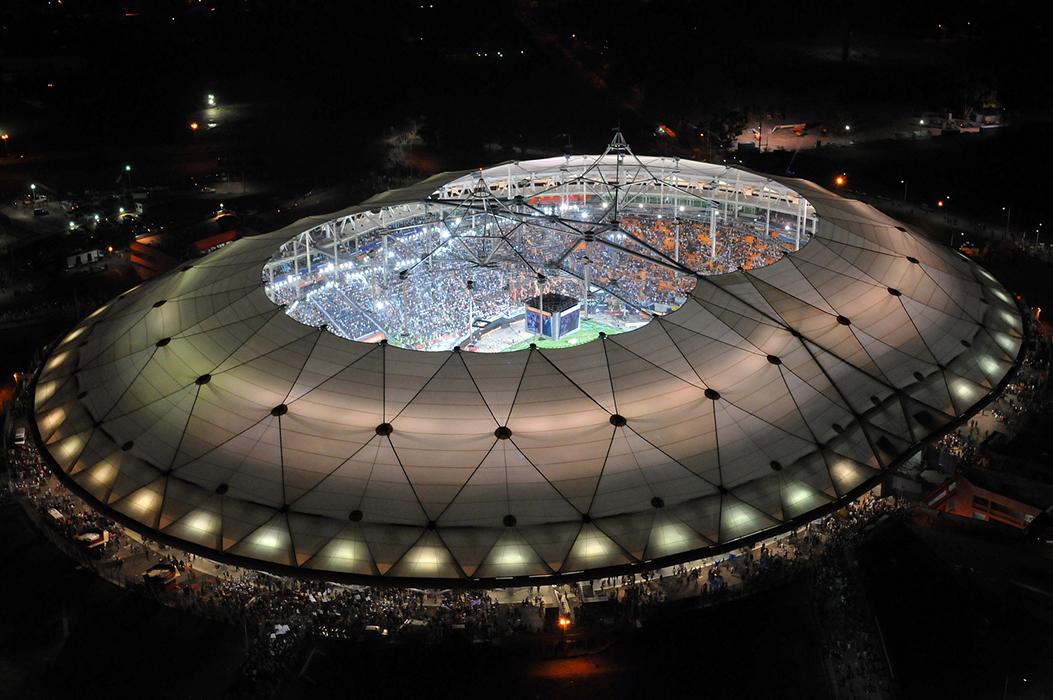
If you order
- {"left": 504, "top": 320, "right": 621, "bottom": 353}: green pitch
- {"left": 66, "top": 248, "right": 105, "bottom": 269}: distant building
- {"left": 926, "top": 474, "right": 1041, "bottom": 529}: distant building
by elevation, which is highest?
{"left": 66, "top": 248, "right": 105, "bottom": 269}: distant building

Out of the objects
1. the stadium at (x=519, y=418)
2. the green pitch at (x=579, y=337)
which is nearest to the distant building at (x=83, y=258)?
the stadium at (x=519, y=418)

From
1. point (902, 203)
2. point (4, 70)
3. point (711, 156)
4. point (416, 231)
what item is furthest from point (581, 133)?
point (4, 70)

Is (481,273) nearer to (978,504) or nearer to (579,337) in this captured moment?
(579,337)

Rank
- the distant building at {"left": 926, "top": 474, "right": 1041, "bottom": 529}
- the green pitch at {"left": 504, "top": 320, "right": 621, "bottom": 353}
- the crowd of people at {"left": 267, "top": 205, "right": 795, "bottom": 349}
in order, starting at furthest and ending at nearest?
the crowd of people at {"left": 267, "top": 205, "right": 795, "bottom": 349} < the green pitch at {"left": 504, "top": 320, "right": 621, "bottom": 353} < the distant building at {"left": 926, "top": 474, "right": 1041, "bottom": 529}

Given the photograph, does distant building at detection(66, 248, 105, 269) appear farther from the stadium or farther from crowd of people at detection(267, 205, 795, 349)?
crowd of people at detection(267, 205, 795, 349)

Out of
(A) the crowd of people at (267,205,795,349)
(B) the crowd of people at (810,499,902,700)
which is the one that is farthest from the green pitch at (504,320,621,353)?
(B) the crowd of people at (810,499,902,700)

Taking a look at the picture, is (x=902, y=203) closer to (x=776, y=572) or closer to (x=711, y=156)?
(x=711, y=156)

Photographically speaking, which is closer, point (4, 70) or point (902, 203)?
point (902, 203)

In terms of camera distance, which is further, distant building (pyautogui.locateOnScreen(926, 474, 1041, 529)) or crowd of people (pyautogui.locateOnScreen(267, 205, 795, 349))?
crowd of people (pyautogui.locateOnScreen(267, 205, 795, 349))
